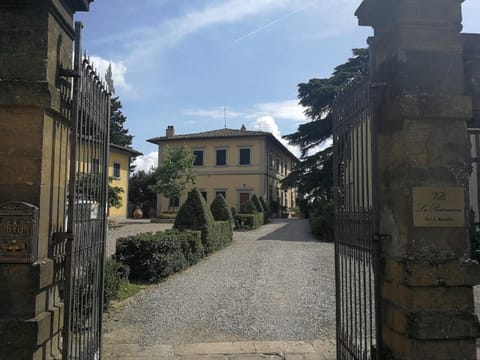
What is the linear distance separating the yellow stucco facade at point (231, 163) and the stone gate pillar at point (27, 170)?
32.1m

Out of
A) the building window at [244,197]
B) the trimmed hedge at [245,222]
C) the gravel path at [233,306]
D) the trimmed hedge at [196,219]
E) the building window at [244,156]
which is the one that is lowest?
the gravel path at [233,306]

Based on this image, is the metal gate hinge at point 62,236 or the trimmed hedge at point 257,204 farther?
the trimmed hedge at point 257,204

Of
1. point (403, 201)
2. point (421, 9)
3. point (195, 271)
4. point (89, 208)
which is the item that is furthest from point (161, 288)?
point (421, 9)

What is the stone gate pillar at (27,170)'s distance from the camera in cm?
284

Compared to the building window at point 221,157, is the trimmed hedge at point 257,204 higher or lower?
lower

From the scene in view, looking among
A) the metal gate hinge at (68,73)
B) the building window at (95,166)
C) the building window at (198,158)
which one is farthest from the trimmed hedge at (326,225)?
the building window at (198,158)

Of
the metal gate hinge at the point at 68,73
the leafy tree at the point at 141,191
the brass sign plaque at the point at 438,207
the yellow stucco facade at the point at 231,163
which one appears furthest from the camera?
the leafy tree at the point at 141,191

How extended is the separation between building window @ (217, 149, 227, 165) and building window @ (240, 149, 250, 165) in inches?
62.1

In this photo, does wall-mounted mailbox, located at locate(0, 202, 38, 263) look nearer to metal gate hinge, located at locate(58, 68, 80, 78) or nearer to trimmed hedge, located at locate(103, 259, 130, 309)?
metal gate hinge, located at locate(58, 68, 80, 78)

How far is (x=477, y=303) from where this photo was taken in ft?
21.9

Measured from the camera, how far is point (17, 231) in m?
2.84

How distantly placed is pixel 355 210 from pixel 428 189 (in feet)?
2.71

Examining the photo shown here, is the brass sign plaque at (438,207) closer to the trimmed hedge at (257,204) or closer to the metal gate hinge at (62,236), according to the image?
the metal gate hinge at (62,236)

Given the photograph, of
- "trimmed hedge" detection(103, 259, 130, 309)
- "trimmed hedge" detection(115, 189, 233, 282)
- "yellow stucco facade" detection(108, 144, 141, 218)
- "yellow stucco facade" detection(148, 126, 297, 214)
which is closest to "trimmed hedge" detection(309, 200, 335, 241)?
"trimmed hedge" detection(115, 189, 233, 282)
